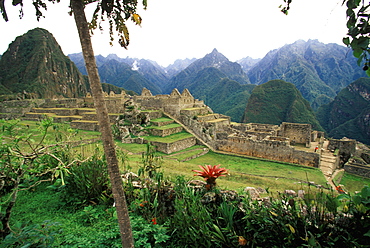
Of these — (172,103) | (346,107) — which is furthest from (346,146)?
(346,107)

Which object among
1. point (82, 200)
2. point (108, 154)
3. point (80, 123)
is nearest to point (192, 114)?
point (80, 123)

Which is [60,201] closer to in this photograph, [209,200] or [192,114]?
[209,200]

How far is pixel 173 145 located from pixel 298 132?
13.2 m

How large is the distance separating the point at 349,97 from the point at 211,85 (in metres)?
55.7

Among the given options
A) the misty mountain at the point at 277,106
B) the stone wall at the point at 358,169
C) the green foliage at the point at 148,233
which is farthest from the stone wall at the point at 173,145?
the misty mountain at the point at 277,106

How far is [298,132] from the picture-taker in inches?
763

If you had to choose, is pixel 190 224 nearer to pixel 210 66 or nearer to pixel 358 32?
pixel 358 32

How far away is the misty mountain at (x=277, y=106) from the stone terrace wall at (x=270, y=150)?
136ft

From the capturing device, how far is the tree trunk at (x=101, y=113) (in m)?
2.63

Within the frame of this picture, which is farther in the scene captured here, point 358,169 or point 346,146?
point 346,146

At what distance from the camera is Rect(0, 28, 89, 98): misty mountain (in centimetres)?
9012

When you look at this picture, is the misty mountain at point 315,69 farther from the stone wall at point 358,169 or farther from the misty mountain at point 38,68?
the misty mountain at point 38,68

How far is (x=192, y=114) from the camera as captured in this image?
21.7 m

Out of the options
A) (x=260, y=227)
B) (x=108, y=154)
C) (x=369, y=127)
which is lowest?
(x=369, y=127)
